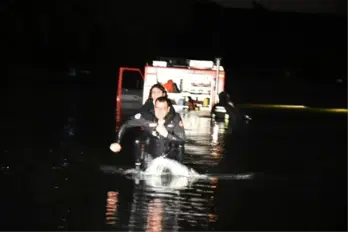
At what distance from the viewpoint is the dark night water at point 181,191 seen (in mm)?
8266

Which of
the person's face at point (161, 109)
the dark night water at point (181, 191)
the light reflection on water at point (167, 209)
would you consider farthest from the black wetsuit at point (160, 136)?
the light reflection on water at point (167, 209)

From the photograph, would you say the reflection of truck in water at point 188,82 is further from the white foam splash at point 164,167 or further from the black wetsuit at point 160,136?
the black wetsuit at point 160,136

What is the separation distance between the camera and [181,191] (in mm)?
10180

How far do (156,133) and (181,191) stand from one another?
1099mm

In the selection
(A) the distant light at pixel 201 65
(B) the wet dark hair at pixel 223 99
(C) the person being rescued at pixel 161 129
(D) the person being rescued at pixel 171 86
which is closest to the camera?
(C) the person being rescued at pixel 161 129

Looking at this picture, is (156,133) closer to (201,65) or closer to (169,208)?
(169,208)

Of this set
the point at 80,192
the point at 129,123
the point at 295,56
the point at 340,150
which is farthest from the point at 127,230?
the point at 295,56

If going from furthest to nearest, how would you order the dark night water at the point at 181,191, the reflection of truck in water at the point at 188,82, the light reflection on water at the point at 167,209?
the reflection of truck in water at the point at 188,82
the dark night water at the point at 181,191
the light reflection on water at the point at 167,209

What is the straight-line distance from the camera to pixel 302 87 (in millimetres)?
55781

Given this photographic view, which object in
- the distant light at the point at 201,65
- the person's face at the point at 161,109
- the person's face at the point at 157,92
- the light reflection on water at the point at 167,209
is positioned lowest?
the light reflection on water at the point at 167,209

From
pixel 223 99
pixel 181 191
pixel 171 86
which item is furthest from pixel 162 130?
pixel 171 86

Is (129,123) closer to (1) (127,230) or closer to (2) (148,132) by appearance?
(2) (148,132)

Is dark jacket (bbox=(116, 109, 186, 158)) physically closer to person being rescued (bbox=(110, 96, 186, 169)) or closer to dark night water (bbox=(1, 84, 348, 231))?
person being rescued (bbox=(110, 96, 186, 169))

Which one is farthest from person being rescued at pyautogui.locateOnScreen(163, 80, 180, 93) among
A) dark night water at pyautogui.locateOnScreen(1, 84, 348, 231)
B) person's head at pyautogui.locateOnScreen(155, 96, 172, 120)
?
person's head at pyautogui.locateOnScreen(155, 96, 172, 120)
